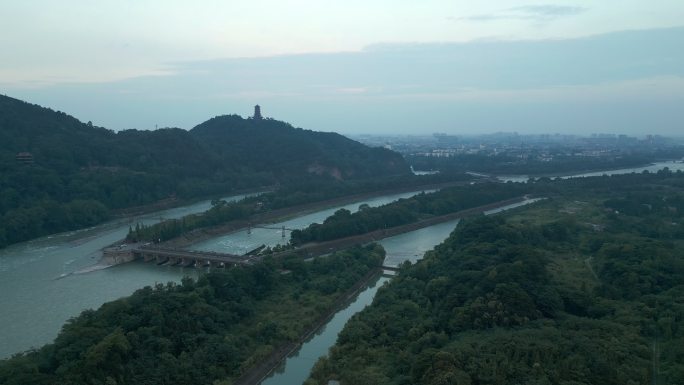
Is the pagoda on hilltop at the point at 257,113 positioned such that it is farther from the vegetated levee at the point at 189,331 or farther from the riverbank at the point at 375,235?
the vegetated levee at the point at 189,331

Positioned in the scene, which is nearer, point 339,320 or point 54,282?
point 339,320

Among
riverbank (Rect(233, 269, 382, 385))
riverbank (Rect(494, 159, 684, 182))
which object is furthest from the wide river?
riverbank (Rect(494, 159, 684, 182))

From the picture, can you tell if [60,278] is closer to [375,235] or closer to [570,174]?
[375,235]

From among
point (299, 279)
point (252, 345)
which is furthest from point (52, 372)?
point (299, 279)

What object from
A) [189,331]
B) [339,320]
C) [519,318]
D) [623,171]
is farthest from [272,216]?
[623,171]

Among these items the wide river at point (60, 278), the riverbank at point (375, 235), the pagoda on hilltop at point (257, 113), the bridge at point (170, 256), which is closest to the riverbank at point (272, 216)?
the wide river at point (60, 278)

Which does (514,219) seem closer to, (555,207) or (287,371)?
(555,207)

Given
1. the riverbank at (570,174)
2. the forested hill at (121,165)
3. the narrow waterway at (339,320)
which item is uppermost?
the forested hill at (121,165)
